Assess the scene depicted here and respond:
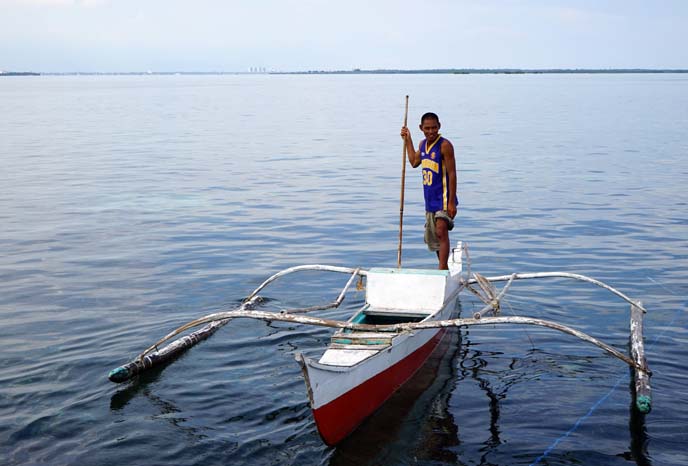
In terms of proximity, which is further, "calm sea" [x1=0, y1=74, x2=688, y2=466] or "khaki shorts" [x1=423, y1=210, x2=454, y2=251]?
"khaki shorts" [x1=423, y1=210, x2=454, y2=251]

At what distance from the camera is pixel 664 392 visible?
10.1 meters

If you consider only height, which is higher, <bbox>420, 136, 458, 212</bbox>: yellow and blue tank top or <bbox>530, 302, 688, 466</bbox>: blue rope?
<bbox>420, 136, 458, 212</bbox>: yellow and blue tank top

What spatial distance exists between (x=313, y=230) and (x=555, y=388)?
11.3m

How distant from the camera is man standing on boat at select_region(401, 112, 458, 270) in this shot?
11.6m

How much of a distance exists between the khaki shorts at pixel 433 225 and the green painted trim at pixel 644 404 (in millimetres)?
3966

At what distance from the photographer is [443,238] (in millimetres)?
→ 11891

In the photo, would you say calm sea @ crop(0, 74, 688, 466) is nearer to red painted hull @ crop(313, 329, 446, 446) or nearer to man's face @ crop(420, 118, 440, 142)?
red painted hull @ crop(313, 329, 446, 446)

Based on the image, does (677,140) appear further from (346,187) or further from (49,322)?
(49,322)

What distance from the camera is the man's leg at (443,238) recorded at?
11844mm

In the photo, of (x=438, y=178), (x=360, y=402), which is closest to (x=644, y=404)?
(x=360, y=402)

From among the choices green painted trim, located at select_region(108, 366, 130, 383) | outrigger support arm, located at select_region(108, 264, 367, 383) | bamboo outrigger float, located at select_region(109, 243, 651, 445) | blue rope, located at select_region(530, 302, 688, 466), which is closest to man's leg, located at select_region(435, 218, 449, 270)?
bamboo outrigger float, located at select_region(109, 243, 651, 445)

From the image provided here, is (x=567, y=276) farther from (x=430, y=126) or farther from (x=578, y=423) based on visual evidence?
(x=430, y=126)

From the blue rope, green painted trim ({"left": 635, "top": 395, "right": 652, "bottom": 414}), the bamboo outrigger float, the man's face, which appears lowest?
the blue rope

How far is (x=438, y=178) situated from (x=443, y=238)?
965 mm
